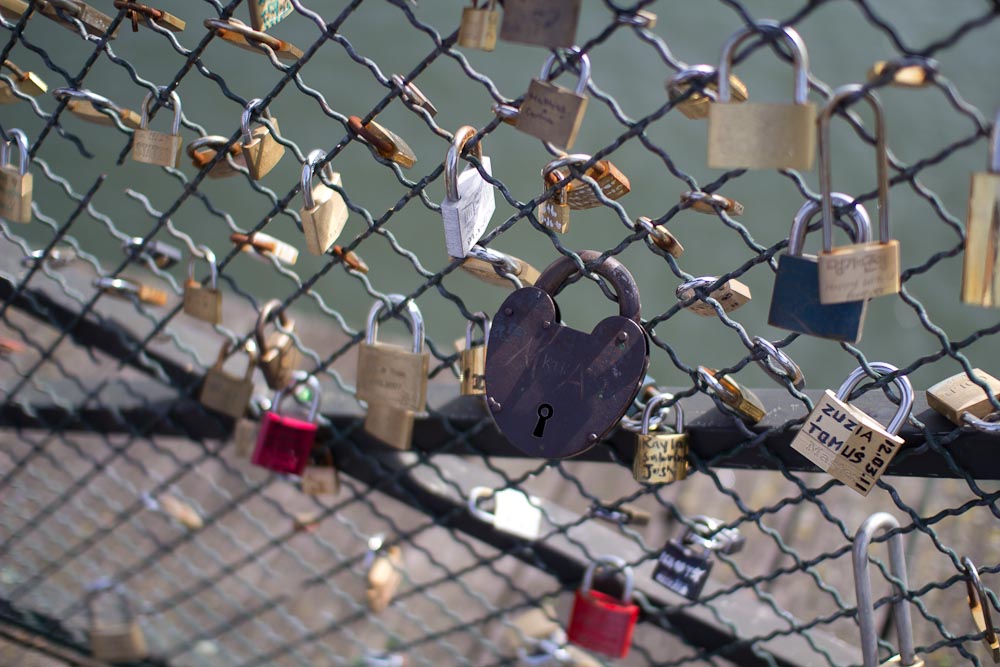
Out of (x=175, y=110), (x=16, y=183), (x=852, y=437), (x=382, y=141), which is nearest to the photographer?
(x=852, y=437)

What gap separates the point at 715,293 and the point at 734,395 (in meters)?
0.15

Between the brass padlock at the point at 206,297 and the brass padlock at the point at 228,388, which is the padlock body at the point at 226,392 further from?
the brass padlock at the point at 206,297

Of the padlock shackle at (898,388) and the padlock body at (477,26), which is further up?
the padlock body at (477,26)

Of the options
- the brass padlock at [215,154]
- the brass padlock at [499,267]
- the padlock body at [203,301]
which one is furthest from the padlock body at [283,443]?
the brass padlock at [499,267]

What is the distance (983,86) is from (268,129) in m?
5.15

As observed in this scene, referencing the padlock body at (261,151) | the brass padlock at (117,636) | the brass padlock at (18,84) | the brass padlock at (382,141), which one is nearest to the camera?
the brass padlock at (382,141)

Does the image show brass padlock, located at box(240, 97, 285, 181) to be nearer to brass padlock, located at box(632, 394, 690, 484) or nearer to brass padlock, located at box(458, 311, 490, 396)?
brass padlock, located at box(458, 311, 490, 396)

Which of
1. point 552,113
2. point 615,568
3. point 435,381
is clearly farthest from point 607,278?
point 435,381

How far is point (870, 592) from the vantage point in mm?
1046

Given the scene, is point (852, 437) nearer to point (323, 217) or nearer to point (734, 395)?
point (734, 395)

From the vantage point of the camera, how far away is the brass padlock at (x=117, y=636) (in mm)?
2141

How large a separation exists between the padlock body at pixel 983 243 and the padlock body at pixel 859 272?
0.06m

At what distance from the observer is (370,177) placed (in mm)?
4340

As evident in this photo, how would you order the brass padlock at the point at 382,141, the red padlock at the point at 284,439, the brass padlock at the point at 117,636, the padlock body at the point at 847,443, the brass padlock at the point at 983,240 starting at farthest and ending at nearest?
1. the brass padlock at the point at 117,636
2. the red padlock at the point at 284,439
3. the brass padlock at the point at 382,141
4. the padlock body at the point at 847,443
5. the brass padlock at the point at 983,240
